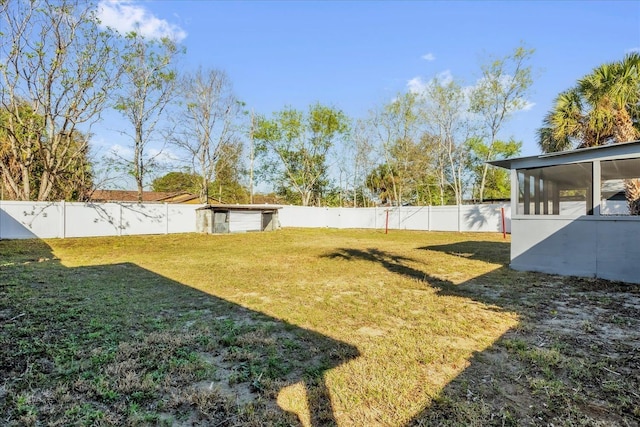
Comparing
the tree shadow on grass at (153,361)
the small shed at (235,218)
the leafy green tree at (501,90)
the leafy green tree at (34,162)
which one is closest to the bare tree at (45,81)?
the leafy green tree at (34,162)

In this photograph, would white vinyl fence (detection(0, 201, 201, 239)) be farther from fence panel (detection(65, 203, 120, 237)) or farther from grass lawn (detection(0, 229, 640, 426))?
grass lawn (detection(0, 229, 640, 426))

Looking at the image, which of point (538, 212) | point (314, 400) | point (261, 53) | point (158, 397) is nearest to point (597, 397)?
point (314, 400)

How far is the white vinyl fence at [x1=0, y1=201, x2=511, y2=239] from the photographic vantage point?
1100cm

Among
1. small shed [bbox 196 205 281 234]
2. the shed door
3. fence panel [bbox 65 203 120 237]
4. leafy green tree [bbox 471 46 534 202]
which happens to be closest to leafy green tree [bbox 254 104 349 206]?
small shed [bbox 196 205 281 234]

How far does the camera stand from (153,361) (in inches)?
94.8

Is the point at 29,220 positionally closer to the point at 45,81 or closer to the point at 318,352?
the point at 45,81

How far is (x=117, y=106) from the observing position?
14484 mm

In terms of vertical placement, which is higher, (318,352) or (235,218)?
(235,218)

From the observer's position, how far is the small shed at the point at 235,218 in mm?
15109

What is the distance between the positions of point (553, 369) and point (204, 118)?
20791 mm

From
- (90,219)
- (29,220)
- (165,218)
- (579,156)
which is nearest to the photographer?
(579,156)

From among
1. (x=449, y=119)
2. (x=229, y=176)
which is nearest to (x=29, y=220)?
(x=229, y=176)

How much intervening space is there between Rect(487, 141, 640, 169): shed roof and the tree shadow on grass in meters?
5.55

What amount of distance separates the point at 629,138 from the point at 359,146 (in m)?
18.9
